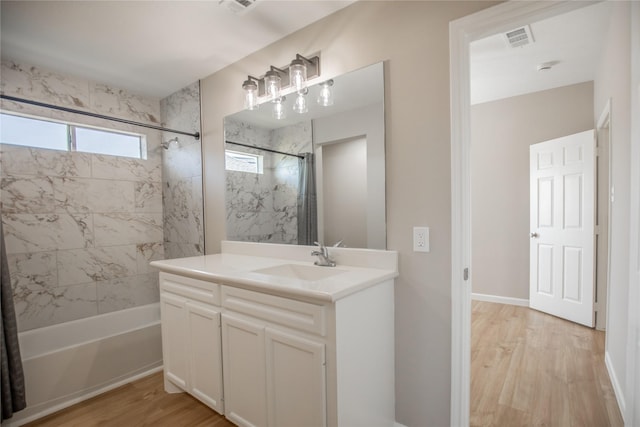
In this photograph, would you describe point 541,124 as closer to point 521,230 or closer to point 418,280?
point 521,230

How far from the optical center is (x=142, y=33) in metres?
2.04

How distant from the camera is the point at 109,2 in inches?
68.7

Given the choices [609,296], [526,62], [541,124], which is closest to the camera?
[609,296]

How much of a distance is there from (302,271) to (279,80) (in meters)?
1.32

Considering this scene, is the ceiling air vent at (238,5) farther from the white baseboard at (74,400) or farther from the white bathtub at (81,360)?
the white baseboard at (74,400)

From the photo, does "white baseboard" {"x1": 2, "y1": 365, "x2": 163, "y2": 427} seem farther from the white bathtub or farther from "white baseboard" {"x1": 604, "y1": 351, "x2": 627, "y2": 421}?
"white baseboard" {"x1": 604, "y1": 351, "x2": 627, "y2": 421}

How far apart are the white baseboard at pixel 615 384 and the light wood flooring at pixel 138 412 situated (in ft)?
7.70

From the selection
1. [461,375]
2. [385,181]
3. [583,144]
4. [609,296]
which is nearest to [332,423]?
[461,375]

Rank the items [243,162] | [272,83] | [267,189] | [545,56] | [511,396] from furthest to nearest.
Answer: [545,56], [243,162], [267,189], [272,83], [511,396]

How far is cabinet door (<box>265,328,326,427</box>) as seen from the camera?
4.27 ft

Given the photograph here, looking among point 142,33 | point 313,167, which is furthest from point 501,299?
point 142,33

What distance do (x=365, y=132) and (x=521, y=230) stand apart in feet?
9.93

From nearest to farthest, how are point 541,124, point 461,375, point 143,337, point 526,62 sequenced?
point 461,375, point 143,337, point 526,62, point 541,124

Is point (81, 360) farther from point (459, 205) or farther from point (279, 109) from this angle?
point (459, 205)
